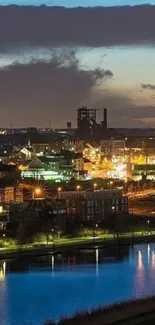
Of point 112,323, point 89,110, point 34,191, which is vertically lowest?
point 112,323

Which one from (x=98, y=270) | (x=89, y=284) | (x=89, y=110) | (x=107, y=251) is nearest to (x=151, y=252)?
(x=107, y=251)

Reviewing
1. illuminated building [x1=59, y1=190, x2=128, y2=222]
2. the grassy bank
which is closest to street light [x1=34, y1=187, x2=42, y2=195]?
illuminated building [x1=59, y1=190, x2=128, y2=222]

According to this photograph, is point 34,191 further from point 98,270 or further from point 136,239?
point 98,270

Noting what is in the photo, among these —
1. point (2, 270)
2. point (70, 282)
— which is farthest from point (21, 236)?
point (70, 282)

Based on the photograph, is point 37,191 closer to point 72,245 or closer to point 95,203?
point 95,203

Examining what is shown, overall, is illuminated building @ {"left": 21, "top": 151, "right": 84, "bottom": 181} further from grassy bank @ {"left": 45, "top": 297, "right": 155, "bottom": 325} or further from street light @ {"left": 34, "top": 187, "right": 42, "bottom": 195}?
grassy bank @ {"left": 45, "top": 297, "right": 155, "bottom": 325}
